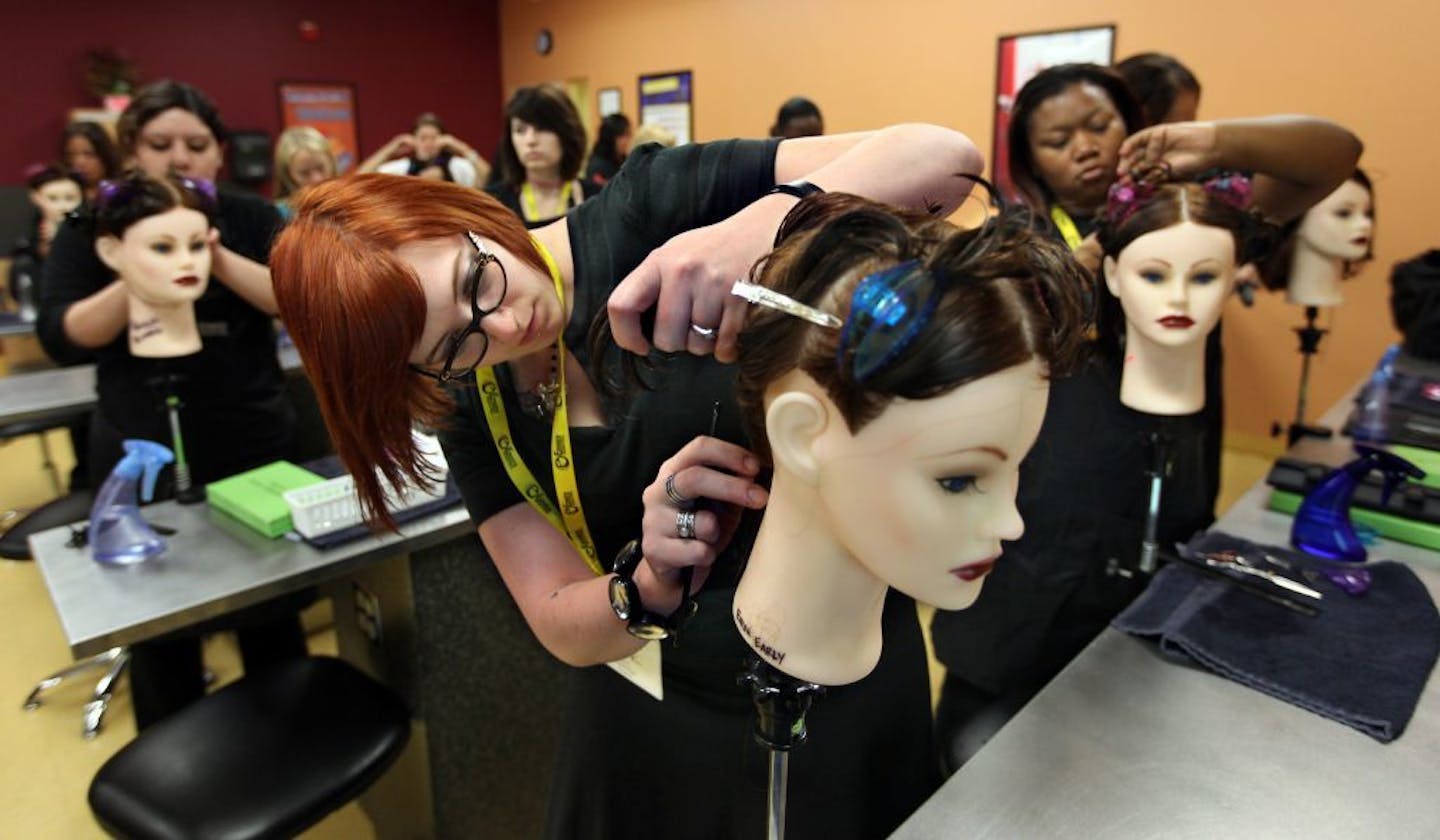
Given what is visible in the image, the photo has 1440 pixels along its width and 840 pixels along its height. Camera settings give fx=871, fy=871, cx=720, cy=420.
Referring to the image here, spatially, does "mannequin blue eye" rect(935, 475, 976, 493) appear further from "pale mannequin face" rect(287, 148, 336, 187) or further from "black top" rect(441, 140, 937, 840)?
"pale mannequin face" rect(287, 148, 336, 187)

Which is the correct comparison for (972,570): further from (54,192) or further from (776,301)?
(54,192)

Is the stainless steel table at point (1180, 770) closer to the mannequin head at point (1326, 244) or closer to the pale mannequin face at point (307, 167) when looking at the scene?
the mannequin head at point (1326, 244)

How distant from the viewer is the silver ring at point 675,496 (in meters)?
0.69

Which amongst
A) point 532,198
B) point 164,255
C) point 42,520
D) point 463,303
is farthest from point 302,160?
point 463,303

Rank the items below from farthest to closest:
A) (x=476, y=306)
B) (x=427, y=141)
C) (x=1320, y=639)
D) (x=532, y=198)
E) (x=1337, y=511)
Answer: (x=427, y=141)
(x=532, y=198)
(x=1337, y=511)
(x=1320, y=639)
(x=476, y=306)

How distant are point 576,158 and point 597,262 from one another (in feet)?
7.97

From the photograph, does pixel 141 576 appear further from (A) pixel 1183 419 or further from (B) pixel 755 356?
(A) pixel 1183 419

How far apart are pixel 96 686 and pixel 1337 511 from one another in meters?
3.15

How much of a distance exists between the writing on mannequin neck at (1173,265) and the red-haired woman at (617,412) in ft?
2.58

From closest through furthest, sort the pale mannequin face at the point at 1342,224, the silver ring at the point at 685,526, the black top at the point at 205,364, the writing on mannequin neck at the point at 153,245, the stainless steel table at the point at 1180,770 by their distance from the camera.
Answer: the silver ring at the point at 685,526 → the stainless steel table at the point at 1180,770 → the writing on mannequin neck at the point at 153,245 → the black top at the point at 205,364 → the pale mannequin face at the point at 1342,224

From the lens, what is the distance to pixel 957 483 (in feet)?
2.18

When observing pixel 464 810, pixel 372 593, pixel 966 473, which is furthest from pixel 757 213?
pixel 464 810

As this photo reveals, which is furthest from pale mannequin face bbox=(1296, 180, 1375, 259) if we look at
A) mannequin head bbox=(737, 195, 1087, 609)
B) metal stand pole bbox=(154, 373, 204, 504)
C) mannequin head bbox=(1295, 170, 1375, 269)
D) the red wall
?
the red wall

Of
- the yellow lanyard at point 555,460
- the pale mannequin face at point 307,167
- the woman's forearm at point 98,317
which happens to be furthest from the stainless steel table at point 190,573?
the pale mannequin face at point 307,167
